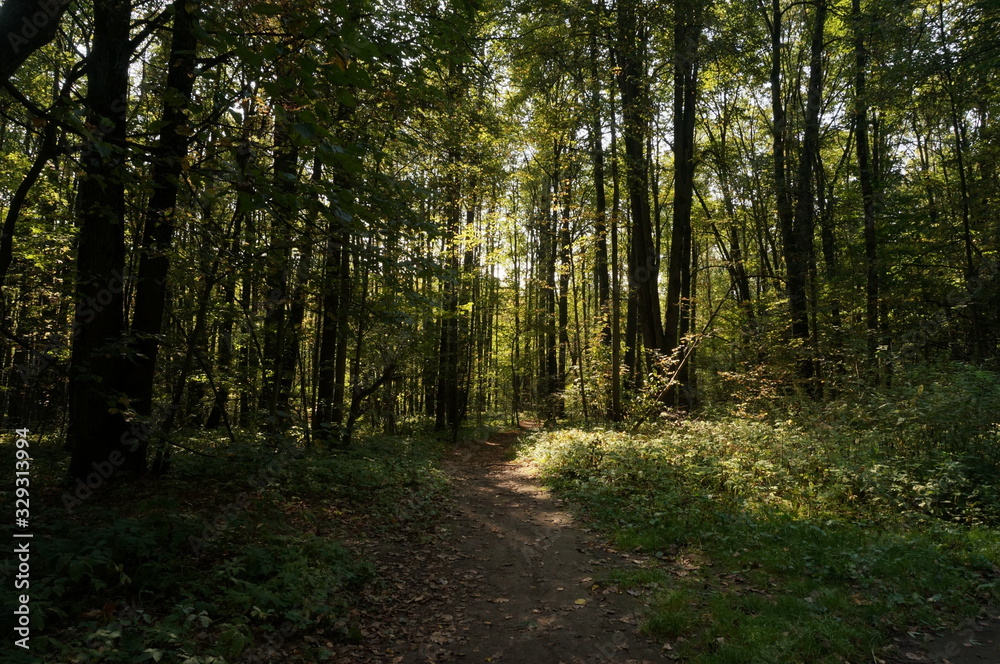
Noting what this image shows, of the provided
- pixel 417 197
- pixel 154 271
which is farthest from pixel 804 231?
pixel 154 271

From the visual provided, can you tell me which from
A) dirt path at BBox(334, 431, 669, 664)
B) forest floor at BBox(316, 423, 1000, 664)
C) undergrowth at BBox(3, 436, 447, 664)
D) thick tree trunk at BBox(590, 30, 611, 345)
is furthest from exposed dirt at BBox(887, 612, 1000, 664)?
thick tree trunk at BBox(590, 30, 611, 345)

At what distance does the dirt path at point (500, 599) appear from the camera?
14.8 feet

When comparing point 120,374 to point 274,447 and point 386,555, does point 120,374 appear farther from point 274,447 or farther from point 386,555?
point 386,555

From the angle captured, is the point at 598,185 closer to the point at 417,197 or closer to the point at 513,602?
the point at 417,197

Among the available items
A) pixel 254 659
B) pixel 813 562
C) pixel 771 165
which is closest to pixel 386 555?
pixel 254 659

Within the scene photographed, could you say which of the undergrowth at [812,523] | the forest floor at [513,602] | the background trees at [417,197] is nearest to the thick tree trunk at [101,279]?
the background trees at [417,197]

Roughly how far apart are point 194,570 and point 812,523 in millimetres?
7458

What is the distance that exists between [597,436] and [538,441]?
2.98 metres

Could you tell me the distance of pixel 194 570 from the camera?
15.5 feet

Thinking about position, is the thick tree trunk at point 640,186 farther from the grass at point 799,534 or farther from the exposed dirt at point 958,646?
the exposed dirt at point 958,646

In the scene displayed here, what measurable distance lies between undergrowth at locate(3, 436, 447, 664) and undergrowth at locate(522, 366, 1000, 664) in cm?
340

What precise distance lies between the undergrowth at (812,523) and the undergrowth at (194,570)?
340 centimetres

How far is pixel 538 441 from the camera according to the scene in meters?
15.4

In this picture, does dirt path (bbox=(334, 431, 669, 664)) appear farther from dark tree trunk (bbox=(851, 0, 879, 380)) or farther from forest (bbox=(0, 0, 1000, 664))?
dark tree trunk (bbox=(851, 0, 879, 380))
